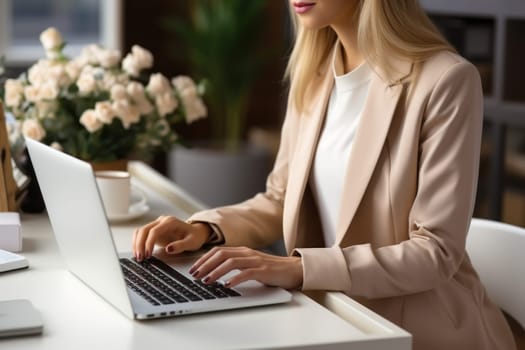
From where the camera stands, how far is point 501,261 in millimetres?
2160

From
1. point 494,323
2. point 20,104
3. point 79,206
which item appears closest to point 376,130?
point 494,323

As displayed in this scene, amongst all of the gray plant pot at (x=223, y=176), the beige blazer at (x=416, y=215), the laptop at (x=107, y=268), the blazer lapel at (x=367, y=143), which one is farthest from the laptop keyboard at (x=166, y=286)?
the gray plant pot at (x=223, y=176)

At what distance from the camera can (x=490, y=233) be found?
2.19 metres

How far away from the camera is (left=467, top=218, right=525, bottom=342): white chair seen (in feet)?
6.95

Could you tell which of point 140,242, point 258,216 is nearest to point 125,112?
point 258,216

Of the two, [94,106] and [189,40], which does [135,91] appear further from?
[189,40]

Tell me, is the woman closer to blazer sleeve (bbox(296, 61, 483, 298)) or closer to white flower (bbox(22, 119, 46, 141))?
blazer sleeve (bbox(296, 61, 483, 298))

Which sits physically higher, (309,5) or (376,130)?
Result: (309,5)

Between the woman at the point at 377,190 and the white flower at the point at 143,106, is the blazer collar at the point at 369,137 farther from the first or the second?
the white flower at the point at 143,106

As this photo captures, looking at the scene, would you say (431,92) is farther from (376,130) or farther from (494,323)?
(494,323)

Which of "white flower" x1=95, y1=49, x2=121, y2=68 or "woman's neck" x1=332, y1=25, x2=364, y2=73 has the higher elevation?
"woman's neck" x1=332, y1=25, x2=364, y2=73

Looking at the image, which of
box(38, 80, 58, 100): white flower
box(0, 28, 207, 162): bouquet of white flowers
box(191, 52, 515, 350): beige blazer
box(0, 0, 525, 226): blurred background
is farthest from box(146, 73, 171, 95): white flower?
box(0, 0, 525, 226): blurred background

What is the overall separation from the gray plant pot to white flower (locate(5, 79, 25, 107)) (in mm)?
2912

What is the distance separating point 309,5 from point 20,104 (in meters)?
0.87
